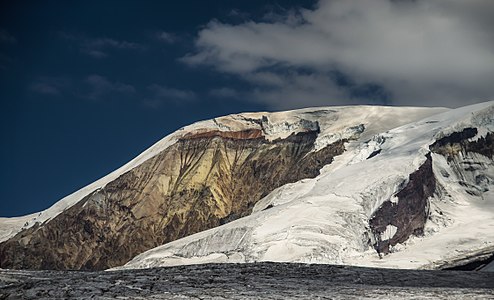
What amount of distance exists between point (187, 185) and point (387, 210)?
1556 inches

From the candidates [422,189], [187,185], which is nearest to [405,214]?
[422,189]

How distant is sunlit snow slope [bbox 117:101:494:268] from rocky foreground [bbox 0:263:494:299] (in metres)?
44.9

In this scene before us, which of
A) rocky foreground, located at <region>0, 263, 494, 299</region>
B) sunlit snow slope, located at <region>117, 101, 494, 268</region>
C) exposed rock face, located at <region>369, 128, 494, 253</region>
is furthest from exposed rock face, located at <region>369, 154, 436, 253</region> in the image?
rocky foreground, located at <region>0, 263, 494, 299</region>

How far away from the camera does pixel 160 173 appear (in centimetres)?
11206

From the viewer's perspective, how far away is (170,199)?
353 feet

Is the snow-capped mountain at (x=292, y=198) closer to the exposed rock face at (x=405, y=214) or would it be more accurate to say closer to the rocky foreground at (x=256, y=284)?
the exposed rock face at (x=405, y=214)

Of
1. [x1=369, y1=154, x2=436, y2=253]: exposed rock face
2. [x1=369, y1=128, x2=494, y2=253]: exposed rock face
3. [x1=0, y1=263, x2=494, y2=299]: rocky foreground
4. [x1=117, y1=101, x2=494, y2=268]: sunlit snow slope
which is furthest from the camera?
[x1=369, y1=128, x2=494, y2=253]: exposed rock face

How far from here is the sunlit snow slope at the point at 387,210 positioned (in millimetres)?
69062

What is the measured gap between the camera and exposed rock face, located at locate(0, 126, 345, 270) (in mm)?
102500

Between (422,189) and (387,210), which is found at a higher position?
(422,189)

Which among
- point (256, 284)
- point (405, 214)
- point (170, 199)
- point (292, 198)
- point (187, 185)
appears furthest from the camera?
point (187, 185)

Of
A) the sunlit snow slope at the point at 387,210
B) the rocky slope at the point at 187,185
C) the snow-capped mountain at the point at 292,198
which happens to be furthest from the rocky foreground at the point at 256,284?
the rocky slope at the point at 187,185

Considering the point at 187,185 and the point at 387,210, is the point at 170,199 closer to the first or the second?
the point at 187,185

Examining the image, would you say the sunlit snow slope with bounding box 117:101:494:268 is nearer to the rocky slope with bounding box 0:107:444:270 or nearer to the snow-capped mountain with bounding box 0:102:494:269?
the snow-capped mountain with bounding box 0:102:494:269
